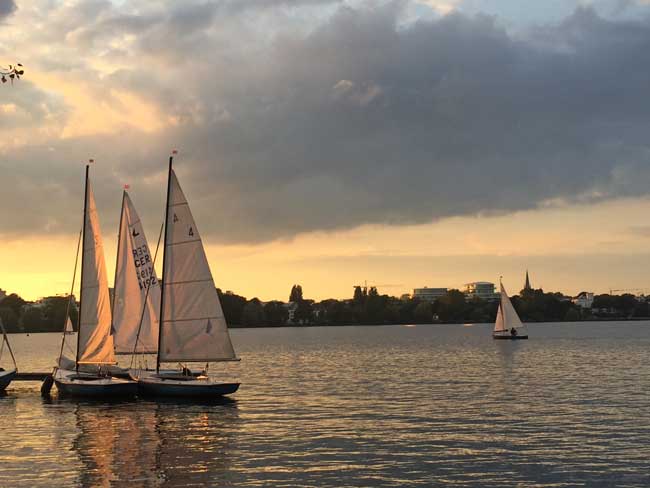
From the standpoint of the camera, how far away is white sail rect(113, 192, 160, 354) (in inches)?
2685

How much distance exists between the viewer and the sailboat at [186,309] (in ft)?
205

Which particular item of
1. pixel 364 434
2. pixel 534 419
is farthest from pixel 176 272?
pixel 534 419

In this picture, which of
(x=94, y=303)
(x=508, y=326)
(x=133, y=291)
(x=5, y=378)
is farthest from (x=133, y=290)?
(x=508, y=326)

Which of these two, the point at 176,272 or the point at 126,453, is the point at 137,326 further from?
the point at 126,453

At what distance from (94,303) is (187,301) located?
7.74 meters

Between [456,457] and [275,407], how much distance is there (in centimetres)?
2368

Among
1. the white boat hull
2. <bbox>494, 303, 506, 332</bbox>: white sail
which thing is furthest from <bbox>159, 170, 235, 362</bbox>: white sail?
<bbox>494, 303, 506, 332</bbox>: white sail

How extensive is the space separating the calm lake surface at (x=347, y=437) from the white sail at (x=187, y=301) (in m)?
4.06

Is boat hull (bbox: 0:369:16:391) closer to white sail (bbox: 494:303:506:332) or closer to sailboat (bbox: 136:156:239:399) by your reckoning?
sailboat (bbox: 136:156:239:399)

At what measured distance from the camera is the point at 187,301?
207 ft

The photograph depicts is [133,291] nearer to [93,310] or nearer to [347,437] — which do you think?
[93,310]

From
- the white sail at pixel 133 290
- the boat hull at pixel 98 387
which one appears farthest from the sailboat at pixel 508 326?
the boat hull at pixel 98 387

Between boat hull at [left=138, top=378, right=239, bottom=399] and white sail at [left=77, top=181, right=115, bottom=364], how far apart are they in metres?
5.16

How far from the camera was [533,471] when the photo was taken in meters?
37.7
